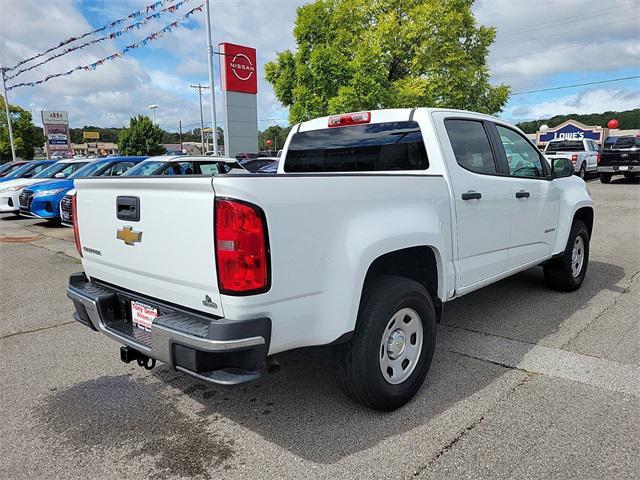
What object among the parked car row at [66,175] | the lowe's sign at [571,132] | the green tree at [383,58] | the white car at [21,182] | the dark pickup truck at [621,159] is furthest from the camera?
the lowe's sign at [571,132]

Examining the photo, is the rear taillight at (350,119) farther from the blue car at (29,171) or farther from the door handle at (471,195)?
the blue car at (29,171)

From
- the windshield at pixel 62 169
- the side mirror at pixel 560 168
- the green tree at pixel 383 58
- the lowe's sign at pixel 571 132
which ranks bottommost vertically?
the windshield at pixel 62 169

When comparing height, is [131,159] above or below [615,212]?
above

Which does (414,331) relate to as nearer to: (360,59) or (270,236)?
(270,236)

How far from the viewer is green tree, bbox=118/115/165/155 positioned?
1747 inches

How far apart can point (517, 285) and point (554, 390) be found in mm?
2819

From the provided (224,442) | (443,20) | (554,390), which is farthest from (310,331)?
(443,20)

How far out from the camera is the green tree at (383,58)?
17.9 m

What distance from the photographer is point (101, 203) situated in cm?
299

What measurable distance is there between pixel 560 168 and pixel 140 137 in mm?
44903

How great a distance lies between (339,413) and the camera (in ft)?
10.0

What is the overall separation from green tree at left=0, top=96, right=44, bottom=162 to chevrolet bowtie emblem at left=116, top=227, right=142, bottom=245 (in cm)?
5226

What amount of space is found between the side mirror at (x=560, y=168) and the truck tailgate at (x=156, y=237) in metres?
3.91

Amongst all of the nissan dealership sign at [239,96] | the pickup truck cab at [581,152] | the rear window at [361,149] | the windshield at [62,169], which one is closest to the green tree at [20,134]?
the nissan dealership sign at [239,96]
